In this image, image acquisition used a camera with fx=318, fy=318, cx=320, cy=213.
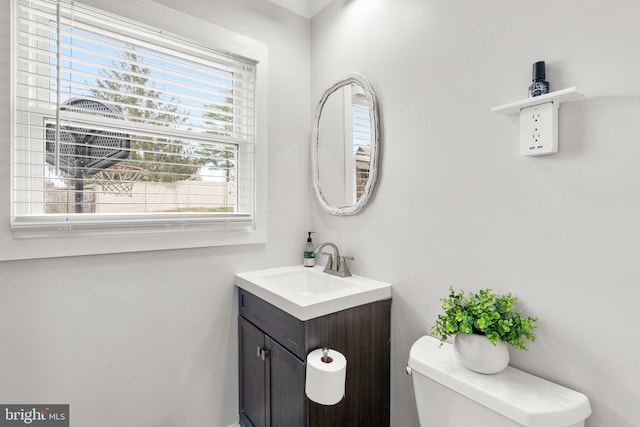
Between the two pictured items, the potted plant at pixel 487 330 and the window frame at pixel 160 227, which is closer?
the potted plant at pixel 487 330

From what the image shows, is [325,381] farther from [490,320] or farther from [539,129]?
[539,129]

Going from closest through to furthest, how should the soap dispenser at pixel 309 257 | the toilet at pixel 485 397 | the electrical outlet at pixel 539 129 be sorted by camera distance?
the toilet at pixel 485 397
the electrical outlet at pixel 539 129
the soap dispenser at pixel 309 257

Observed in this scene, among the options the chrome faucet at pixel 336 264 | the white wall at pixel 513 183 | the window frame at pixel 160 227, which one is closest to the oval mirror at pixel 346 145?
the white wall at pixel 513 183

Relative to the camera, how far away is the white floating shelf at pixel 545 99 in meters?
0.90

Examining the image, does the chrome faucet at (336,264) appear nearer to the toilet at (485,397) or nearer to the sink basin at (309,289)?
the sink basin at (309,289)

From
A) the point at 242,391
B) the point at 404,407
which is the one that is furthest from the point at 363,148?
the point at 242,391

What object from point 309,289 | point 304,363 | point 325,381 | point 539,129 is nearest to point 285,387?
point 304,363

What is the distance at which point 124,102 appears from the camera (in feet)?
4.94

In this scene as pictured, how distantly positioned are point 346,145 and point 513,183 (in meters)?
0.90

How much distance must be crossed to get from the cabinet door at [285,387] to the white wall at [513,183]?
0.51 metres

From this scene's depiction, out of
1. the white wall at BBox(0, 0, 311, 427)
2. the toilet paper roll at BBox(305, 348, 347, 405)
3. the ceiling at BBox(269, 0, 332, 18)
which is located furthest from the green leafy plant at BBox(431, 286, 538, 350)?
the ceiling at BBox(269, 0, 332, 18)

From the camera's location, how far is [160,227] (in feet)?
5.13

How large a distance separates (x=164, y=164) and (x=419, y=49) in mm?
1331

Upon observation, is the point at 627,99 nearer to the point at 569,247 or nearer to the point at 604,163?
the point at 604,163
